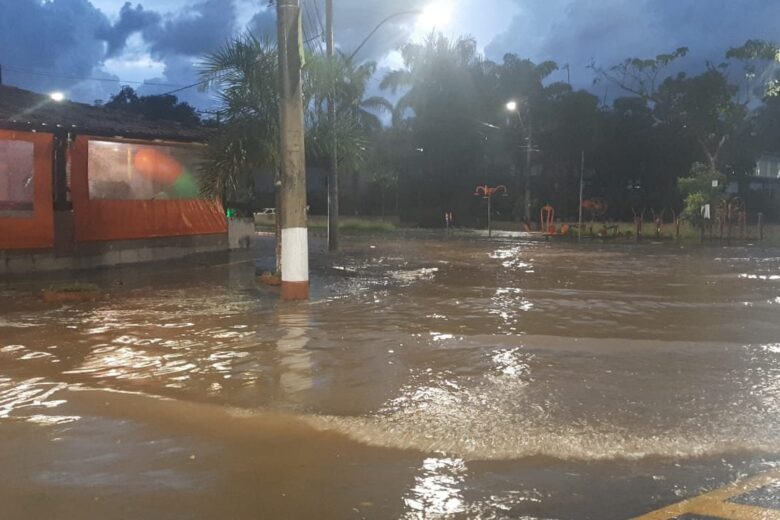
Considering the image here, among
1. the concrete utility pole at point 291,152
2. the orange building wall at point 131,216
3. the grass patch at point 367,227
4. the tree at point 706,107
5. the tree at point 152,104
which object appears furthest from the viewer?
the tree at point 152,104

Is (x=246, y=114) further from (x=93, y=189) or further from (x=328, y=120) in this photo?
(x=93, y=189)

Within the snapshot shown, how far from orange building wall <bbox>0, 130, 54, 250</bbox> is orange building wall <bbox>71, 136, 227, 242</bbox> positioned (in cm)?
70

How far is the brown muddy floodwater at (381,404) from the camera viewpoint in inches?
185

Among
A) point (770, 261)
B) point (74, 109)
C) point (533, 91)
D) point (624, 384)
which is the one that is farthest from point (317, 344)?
point (533, 91)

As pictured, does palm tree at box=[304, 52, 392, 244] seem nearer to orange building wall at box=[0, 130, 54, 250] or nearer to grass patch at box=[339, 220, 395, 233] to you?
orange building wall at box=[0, 130, 54, 250]

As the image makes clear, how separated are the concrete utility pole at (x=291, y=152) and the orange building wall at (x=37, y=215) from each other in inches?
285

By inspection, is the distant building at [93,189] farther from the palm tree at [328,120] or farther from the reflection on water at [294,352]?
the reflection on water at [294,352]

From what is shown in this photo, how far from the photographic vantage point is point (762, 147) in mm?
51188

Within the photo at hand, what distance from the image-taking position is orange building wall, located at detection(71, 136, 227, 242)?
17766 millimetres

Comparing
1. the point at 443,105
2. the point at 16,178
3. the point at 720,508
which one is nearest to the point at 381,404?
the point at 720,508

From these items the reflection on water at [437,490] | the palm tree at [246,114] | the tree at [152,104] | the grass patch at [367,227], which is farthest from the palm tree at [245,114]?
the tree at [152,104]

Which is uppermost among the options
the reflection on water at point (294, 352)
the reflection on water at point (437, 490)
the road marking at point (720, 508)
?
the reflection on water at point (294, 352)

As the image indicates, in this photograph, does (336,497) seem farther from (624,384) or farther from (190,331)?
(190,331)

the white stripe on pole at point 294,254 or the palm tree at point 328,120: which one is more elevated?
the palm tree at point 328,120
